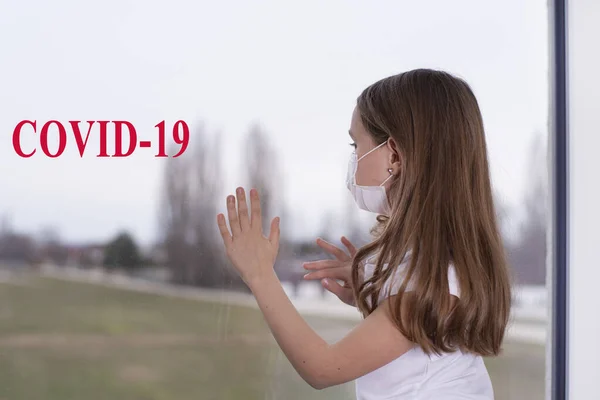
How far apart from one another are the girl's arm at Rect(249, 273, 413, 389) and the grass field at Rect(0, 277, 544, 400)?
51cm

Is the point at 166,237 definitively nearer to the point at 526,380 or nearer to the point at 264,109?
the point at 264,109

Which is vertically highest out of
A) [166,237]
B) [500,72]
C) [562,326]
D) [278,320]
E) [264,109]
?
[500,72]

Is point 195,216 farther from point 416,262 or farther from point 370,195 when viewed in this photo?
point 416,262

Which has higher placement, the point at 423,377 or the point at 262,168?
the point at 262,168

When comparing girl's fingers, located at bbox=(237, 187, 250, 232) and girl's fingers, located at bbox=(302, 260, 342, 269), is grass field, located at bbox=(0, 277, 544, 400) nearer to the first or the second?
girl's fingers, located at bbox=(302, 260, 342, 269)

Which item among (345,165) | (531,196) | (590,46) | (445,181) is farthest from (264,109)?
(590,46)

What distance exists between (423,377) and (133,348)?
0.71 metres

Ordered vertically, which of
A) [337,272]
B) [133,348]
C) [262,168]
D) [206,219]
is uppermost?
[262,168]

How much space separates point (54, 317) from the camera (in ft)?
5.24

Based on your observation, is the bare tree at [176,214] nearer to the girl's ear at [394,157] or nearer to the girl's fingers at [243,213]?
the girl's fingers at [243,213]

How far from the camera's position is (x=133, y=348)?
164 cm

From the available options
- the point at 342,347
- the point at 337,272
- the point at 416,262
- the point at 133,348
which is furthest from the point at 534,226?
the point at 133,348

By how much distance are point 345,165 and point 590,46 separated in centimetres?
71

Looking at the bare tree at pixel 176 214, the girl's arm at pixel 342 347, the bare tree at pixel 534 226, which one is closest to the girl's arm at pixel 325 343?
the girl's arm at pixel 342 347
